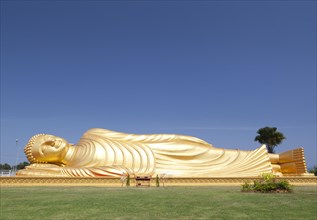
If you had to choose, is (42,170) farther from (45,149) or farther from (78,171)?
(78,171)

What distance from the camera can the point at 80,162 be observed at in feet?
50.0

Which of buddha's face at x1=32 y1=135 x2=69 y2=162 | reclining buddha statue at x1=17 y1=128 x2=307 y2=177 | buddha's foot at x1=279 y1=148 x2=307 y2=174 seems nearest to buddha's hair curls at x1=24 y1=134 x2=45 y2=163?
reclining buddha statue at x1=17 y1=128 x2=307 y2=177

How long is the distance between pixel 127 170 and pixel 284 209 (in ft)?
32.1

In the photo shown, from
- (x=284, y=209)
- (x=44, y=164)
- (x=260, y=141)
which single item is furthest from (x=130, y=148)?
(x=260, y=141)

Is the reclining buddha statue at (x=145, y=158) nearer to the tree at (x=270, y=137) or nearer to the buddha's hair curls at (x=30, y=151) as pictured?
the buddha's hair curls at (x=30, y=151)

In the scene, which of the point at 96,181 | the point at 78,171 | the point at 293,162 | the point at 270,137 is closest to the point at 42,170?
the point at 78,171

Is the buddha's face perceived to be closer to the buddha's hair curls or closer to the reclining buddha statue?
the reclining buddha statue

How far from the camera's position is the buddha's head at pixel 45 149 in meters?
15.5

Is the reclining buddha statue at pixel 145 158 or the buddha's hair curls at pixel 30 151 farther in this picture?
the buddha's hair curls at pixel 30 151

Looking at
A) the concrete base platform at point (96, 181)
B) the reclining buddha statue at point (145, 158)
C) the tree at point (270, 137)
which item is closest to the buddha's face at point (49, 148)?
the reclining buddha statue at point (145, 158)

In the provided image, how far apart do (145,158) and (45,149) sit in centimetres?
503

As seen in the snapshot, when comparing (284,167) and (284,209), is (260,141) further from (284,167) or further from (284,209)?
(284,209)

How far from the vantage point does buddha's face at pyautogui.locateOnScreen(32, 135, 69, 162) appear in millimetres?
15531

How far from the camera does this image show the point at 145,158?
15234 millimetres
